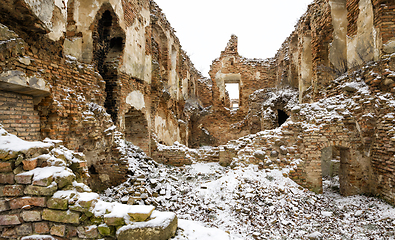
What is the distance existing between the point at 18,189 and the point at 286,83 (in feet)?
45.9

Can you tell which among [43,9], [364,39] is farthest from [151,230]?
[364,39]

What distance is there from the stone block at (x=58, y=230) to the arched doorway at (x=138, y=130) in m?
6.15

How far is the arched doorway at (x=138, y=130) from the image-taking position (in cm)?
840

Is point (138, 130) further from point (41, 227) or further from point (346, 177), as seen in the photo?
point (346, 177)

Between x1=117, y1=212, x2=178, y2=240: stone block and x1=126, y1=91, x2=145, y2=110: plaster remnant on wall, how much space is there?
5.52 metres

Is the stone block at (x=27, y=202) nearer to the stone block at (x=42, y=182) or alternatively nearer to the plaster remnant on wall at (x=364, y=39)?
the stone block at (x=42, y=182)

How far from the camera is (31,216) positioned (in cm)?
221

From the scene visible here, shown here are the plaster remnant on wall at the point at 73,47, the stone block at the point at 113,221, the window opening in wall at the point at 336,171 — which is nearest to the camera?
the stone block at the point at 113,221

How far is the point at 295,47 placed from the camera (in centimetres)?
1222

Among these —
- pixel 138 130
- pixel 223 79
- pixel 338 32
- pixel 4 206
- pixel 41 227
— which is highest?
pixel 223 79

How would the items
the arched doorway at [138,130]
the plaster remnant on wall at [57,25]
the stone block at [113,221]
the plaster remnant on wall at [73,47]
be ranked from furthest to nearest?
the arched doorway at [138,130]
the plaster remnant on wall at [73,47]
the plaster remnant on wall at [57,25]
the stone block at [113,221]

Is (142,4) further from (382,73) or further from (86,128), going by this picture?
(382,73)

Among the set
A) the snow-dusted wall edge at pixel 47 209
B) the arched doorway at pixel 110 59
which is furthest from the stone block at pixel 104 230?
the arched doorway at pixel 110 59

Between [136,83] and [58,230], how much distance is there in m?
6.36
